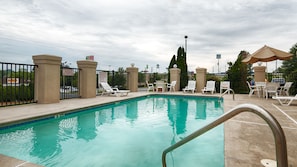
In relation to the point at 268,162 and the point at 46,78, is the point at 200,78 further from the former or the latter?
the point at 268,162

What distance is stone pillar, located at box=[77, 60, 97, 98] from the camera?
29.1 feet

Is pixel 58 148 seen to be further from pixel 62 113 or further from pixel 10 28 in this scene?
pixel 10 28

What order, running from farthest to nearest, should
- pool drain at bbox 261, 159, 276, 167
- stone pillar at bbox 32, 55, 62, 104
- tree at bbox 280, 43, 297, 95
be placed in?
tree at bbox 280, 43, 297, 95
stone pillar at bbox 32, 55, 62, 104
pool drain at bbox 261, 159, 276, 167

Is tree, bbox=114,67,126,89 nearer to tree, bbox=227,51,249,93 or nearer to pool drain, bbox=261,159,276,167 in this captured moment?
tree, bbox=227,51,249,93

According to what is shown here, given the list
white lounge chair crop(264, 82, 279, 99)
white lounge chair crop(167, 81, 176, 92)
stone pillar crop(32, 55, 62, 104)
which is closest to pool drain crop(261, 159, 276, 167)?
stone pillar crop(32, 55, 62, 104)

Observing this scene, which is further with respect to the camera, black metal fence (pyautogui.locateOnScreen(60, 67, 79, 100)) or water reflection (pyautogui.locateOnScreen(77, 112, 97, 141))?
black metal fence (pyautogui.locateOnScreen(60, 67, 79, 100))

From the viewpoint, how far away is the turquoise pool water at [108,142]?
109 inches

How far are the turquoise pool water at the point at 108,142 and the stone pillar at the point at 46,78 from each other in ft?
6.30

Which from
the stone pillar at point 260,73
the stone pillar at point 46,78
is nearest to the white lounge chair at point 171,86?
the stone pillar at point 260,73

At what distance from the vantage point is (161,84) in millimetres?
13484

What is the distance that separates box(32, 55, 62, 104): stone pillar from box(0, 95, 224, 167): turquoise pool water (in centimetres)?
192

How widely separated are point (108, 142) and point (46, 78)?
14.9ft

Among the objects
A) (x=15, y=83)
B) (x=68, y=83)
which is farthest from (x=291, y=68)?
(x=15, y=83)

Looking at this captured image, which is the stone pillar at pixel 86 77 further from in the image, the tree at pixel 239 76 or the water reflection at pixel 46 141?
the tree at pixel 239 76
